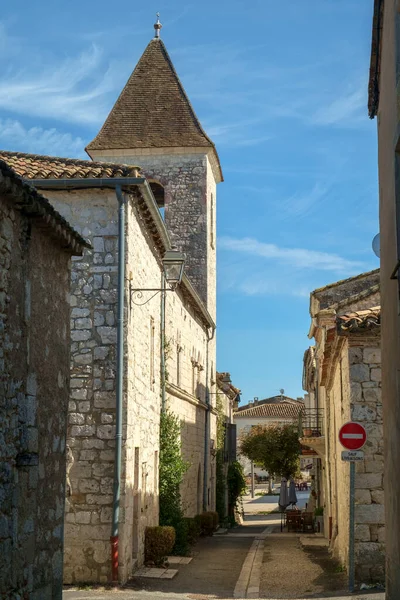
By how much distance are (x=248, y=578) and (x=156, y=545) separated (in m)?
1.88

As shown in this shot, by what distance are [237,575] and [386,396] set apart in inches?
285

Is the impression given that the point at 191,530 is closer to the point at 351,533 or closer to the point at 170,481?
the point at 170,481

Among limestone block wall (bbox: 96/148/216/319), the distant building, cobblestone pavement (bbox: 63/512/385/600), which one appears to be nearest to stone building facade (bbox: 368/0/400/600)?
cobblestone pavement (bbox: 63/512/385/600)

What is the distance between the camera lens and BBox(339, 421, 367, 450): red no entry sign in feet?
37.9

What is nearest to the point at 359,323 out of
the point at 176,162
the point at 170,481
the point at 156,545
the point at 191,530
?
the point at 156,545

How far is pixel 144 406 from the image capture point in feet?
50.9

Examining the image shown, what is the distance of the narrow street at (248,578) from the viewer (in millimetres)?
12414

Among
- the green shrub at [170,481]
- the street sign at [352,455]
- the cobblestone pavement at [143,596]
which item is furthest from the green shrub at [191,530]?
the street sign at [352,455]

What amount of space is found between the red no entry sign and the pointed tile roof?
17724 mm

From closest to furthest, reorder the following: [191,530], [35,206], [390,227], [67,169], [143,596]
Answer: [35,206] < [390,227] < [143,596] < [67,169] < [191,530]

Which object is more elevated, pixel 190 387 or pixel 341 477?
pixel 190 387

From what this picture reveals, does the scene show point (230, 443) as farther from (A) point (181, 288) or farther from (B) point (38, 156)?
(B) point (38, 156)

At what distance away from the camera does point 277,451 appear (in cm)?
4519

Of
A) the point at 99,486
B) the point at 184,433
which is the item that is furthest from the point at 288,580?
the point at 184,433
